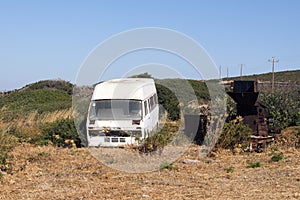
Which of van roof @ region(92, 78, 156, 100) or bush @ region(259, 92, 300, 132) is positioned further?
bush @ region(259, 92, 300, 132)

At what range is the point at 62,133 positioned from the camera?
1736 centimetres

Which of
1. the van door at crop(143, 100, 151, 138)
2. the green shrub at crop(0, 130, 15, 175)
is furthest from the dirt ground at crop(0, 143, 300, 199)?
the van door at crop(143, 100, 151, 138)

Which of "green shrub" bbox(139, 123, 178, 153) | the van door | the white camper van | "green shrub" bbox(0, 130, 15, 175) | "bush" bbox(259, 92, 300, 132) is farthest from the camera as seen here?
"bush" bbox(259, 92, 300, 132)

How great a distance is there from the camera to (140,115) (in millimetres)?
16500

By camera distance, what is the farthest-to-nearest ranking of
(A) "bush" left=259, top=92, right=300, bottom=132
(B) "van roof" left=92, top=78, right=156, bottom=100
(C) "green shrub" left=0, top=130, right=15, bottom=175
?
(A) "bush" left=259, top=92, right=300, bottom=132, (B) "van roof" left=92, top=78, right=156, bottom=100, (C) "green shrub" left=0, top=130, right=15, bottom=175

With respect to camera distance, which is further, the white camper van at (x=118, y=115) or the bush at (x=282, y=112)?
the bush at (x=282, y=112)

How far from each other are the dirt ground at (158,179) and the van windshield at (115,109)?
8.58 feet

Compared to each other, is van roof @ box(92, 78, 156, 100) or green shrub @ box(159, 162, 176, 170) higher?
van roof @ box(92, 78, 156, 100)

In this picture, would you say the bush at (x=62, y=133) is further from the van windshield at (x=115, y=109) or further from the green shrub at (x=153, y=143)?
the green shrub at (x=153, y=143)

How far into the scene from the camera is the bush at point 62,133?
17.2 meters

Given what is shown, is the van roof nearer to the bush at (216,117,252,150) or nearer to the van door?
the van door

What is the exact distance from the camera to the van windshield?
1647cm

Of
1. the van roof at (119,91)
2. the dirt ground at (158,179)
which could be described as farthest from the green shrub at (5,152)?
the van roof at (119,91)

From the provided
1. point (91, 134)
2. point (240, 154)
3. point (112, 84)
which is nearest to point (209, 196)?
point (240, 154)
